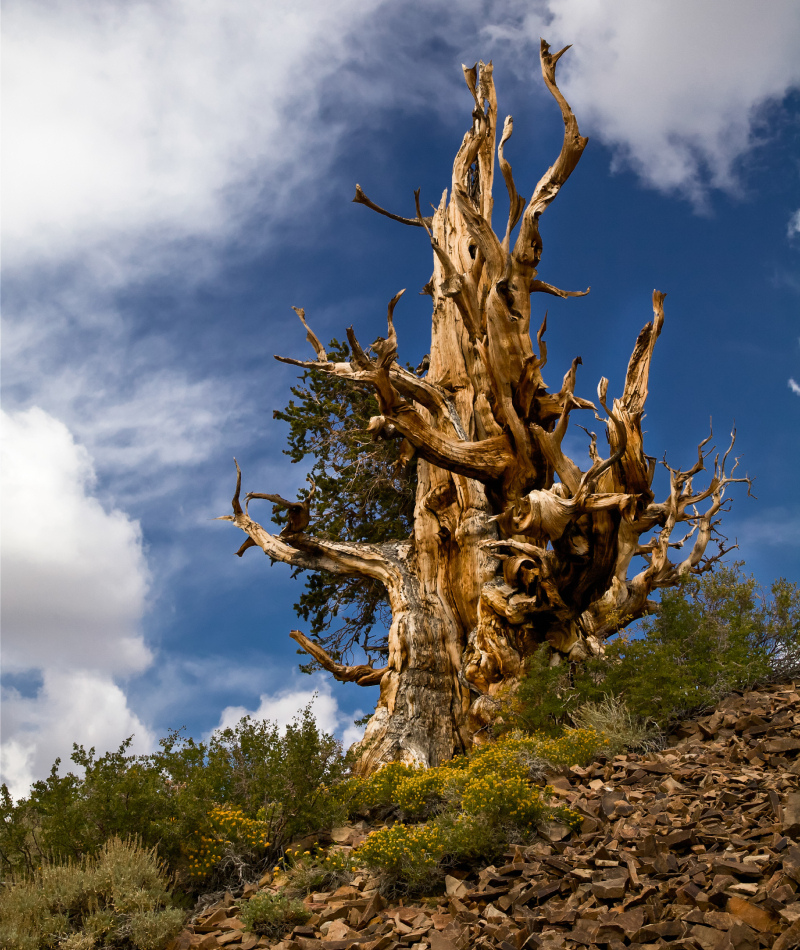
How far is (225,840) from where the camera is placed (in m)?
6.60

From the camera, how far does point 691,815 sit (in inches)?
213

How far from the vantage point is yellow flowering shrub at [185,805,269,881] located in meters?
6.58

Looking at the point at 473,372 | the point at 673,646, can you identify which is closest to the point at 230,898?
the point at 673,646

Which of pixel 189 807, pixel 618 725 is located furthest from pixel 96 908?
pixel 618 725

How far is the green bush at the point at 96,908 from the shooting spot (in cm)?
545

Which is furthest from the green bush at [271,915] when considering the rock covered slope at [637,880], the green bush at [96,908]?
the green bush at [96,908]

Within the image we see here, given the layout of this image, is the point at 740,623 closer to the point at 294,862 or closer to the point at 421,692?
the point at 421,692

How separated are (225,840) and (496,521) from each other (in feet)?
21.0

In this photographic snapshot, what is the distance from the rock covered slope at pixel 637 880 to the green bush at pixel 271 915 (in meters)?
0.09

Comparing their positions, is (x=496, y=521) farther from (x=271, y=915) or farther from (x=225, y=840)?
(x=271, y=915)

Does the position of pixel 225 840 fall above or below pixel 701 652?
below

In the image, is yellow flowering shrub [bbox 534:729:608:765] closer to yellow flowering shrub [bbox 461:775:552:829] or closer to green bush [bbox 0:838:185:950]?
yellow flowering shrub [bbox 461:775:552:829]

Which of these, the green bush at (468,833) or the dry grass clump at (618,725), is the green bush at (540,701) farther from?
the green bush at (468,833)

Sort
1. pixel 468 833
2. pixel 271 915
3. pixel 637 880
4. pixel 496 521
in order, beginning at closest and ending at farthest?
pixel 637 880 → pixel 271 915 → pixel 468 833 → pixel 496 521
